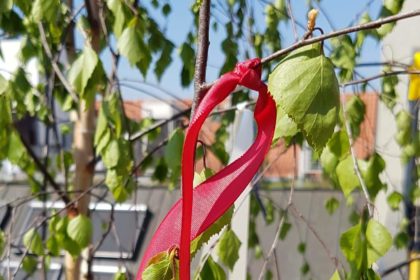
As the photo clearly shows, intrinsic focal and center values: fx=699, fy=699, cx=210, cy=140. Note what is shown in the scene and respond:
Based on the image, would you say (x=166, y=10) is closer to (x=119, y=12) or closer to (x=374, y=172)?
(x=119, y=12)

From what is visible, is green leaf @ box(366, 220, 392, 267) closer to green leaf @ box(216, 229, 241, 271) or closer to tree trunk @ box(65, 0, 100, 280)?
green leaf @ box(216, 229, 241, 271)

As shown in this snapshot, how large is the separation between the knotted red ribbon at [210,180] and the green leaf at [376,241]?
0.32 metres

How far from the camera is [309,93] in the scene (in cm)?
46

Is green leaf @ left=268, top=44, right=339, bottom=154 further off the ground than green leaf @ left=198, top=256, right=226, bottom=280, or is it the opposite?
green leaf @ left=268, top=44, right=339, bottom=154

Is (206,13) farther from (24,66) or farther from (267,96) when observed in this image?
(24,66)

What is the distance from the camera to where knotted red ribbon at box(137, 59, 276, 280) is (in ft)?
1.45

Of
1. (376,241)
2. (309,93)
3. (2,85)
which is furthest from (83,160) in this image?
(309,93)

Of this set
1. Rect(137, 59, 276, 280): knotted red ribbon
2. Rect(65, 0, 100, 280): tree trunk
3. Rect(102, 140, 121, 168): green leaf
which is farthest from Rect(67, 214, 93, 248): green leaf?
Rect(137, 59, 276, 280): knotted red ribbon

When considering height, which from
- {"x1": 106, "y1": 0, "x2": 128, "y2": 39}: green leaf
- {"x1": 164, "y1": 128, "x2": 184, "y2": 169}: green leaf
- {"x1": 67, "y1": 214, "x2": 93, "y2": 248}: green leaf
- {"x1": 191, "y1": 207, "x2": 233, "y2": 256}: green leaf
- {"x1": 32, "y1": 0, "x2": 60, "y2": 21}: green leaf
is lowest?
{"x1": 67, "y1": 214, "x2": 93, "y2": 248}: green leaf

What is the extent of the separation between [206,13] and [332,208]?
1.39 m

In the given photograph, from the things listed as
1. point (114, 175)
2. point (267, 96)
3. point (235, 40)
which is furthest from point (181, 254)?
point (235, 40)

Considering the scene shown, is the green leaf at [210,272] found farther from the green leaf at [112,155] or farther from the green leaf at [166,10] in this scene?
the green leaf at [166,10]

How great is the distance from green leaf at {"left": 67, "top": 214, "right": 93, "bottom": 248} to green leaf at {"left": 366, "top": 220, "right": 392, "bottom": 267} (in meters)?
0.56

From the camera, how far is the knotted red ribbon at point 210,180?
1.45 feet
